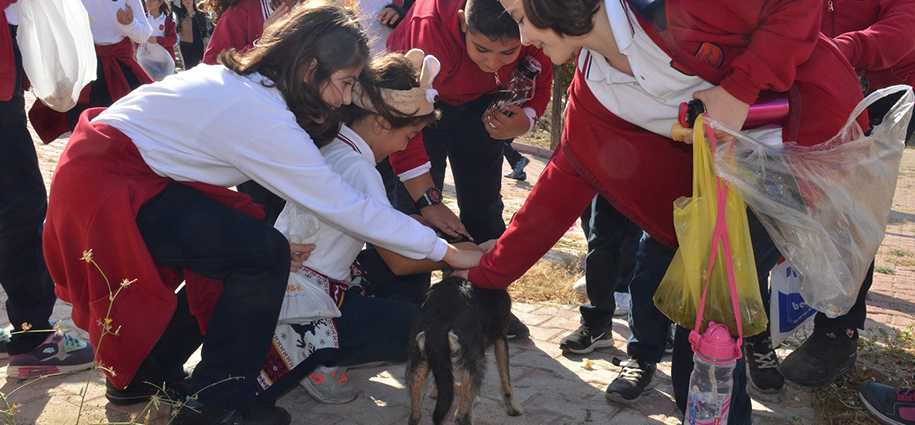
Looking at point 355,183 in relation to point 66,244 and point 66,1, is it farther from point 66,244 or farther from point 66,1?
point 66,1

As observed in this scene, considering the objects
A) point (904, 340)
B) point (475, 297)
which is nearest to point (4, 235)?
point (475, 297)

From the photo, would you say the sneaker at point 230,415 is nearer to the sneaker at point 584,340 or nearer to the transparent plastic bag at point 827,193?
the sneaker at point 584,340

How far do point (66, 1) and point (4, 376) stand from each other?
70.6 inches

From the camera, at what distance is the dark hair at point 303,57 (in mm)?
2752

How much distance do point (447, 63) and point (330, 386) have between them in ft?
5.85

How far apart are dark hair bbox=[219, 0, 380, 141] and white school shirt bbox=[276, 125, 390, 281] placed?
27cm

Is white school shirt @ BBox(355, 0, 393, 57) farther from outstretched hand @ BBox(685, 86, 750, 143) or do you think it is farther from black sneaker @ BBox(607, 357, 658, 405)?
→ outstretched hand @ BBox(685, 86, 750, 143)

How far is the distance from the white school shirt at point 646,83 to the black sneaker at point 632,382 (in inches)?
49.9

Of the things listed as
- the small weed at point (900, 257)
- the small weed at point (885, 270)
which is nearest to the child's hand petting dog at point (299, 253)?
the small weed at point (885, 270)

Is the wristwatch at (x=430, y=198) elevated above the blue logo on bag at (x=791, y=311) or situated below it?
above

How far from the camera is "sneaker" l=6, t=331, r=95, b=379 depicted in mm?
3250

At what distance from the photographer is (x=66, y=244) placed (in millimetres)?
2574

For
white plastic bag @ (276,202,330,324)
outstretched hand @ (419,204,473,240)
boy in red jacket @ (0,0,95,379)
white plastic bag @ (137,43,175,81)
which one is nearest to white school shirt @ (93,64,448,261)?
white plastic bag @ (276,202,330,324)

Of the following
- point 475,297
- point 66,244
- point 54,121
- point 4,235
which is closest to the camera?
point 66,244
